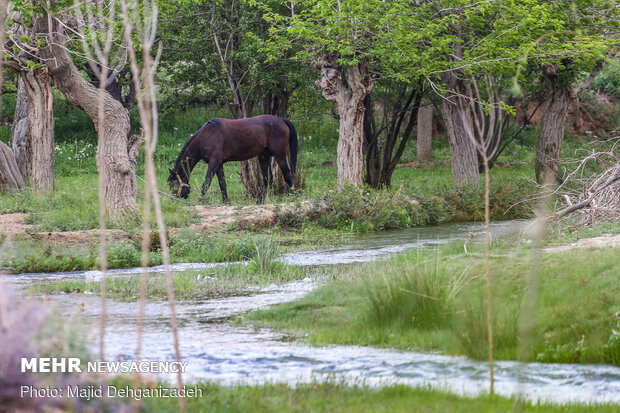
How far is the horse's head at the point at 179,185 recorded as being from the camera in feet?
59.2

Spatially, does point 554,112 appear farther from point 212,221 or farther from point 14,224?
point 14,224

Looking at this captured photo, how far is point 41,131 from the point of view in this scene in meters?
18.9

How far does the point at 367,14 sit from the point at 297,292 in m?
9.99

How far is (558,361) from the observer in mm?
6043

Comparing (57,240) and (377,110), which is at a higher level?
(377,110)

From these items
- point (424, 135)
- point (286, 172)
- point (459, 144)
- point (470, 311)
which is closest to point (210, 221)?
point (286, 172)

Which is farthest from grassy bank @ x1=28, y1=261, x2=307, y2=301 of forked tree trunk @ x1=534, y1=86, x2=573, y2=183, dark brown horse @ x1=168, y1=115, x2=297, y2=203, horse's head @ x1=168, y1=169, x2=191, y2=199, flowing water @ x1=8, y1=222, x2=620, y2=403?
forked tree trunk @ x1=534, y1=86, x2=573, y2=183

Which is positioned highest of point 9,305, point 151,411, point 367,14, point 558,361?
point 367,14

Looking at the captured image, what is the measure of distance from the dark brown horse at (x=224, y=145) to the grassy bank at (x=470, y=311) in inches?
422

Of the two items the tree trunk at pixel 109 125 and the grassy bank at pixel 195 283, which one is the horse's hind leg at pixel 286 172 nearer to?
the tree trunk at pixel 109 125

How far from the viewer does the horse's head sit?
18047mm

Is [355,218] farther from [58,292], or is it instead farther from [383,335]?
[383,335]

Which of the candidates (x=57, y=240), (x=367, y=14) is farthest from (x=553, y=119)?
(x=57, y=240)

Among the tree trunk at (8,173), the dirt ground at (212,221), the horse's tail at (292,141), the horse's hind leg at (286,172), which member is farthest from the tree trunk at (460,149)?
the tree trunk at (8,173)
